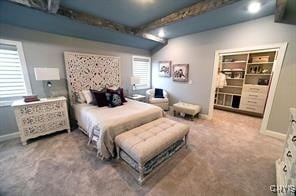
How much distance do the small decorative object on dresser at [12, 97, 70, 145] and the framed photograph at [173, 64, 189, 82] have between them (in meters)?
3.60

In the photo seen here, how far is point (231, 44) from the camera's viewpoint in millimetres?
3477

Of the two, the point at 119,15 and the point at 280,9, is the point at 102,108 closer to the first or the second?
the point at 119,15

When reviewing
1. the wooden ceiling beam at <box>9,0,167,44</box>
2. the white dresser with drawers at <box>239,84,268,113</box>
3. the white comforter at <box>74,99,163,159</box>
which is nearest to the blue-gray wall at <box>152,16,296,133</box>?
the wooden ceiling beam at <box>9,0,167,44</box>

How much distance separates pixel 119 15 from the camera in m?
3.00

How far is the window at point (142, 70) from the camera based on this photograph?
5215 mm

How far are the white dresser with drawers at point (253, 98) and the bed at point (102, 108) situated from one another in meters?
3.41

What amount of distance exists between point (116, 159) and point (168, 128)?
1.08m

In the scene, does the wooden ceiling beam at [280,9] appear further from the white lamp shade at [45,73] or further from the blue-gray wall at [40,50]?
the white lamp shade at [45,73]

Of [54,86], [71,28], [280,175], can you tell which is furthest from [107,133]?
[71,28]

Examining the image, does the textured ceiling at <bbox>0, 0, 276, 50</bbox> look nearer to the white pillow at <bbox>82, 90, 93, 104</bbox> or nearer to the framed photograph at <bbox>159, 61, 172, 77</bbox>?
the framed photograph at <bbox>159, 61, 172, 77</bbox>

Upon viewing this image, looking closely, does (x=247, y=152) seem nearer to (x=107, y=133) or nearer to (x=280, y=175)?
(x=280, y=175)

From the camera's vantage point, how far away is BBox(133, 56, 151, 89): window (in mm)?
5215

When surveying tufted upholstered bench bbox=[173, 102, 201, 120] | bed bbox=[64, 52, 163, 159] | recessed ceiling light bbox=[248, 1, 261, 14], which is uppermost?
recessed ceiling light bbox=[248, 1, 261, 14]

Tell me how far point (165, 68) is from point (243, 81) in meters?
2.82
